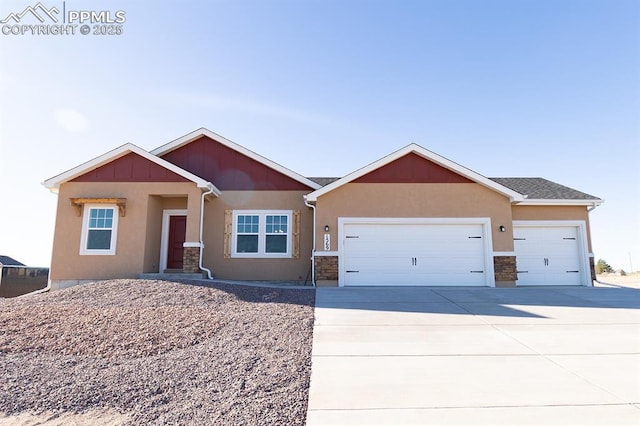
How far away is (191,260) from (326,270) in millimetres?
4332

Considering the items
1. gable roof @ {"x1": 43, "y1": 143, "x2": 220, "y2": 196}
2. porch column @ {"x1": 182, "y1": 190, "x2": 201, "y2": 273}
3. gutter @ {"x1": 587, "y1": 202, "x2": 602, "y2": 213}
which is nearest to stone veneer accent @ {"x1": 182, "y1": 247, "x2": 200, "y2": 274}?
porch column @ {"x1": 182, "y1": 190, "x2": 201, "y2": 273}

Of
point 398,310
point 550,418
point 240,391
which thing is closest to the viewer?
point 550,418

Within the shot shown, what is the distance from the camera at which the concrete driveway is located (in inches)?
130

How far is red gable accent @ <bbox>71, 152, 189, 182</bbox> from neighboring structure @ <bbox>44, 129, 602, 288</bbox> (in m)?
0.03

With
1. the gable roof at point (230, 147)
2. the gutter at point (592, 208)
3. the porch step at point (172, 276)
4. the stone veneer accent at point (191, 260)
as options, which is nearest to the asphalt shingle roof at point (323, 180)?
the gable roof at point (230, 147)

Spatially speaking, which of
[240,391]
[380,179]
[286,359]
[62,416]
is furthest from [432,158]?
[62,416]

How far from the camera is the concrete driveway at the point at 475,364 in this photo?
331cm

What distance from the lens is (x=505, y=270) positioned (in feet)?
38.1

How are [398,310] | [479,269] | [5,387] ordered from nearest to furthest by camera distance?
[5,387] < [398,310] < [479,269]

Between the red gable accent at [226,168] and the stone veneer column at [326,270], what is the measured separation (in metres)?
2.96

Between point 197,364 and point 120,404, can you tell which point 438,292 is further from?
point 120,404

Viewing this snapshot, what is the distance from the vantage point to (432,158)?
12.1 metres

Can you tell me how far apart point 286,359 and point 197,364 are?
111 cm

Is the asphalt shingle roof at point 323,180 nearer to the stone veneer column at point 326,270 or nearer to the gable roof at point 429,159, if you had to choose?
the gable roof at point 429,159
